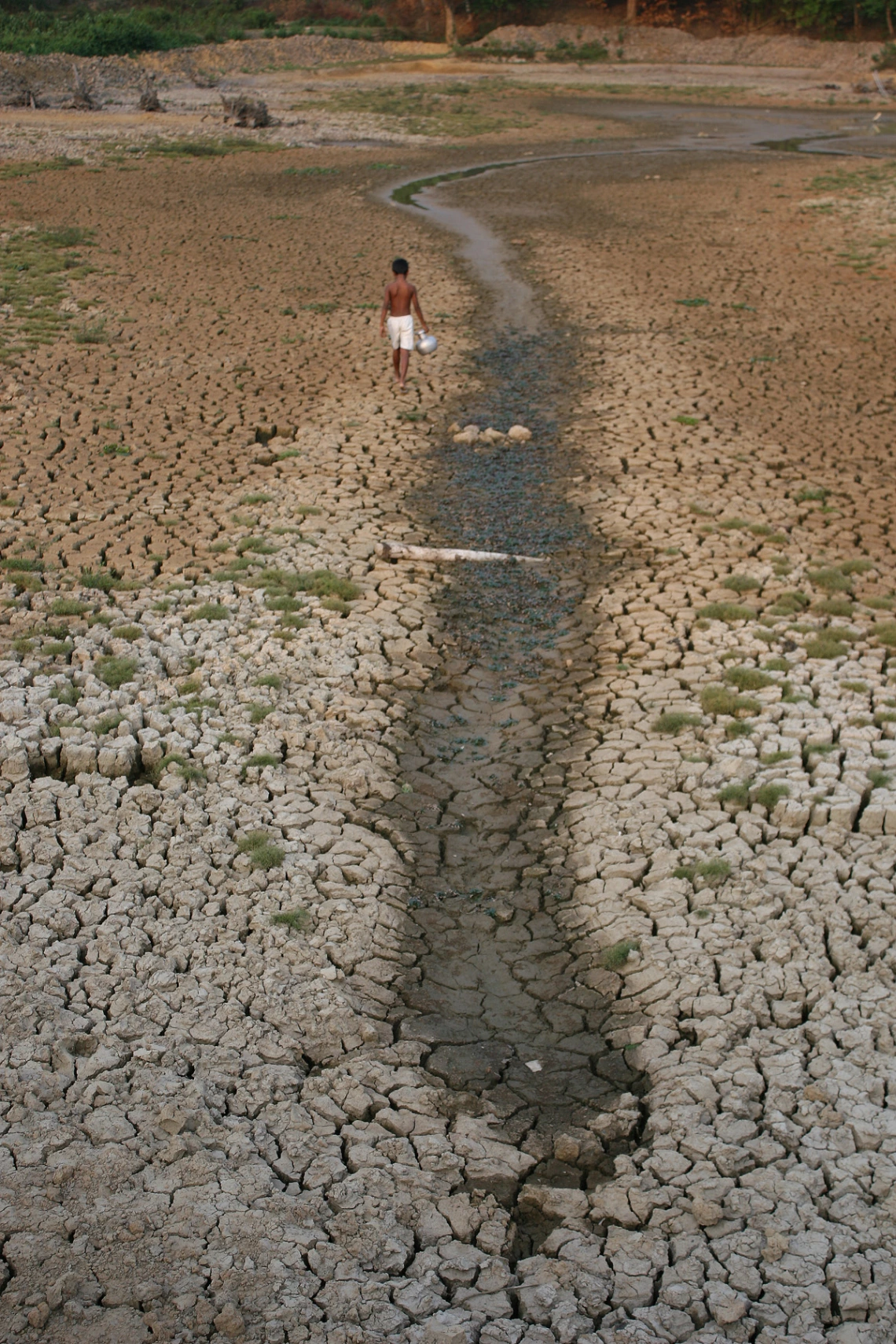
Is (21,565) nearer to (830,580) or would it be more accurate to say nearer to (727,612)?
(727,612)

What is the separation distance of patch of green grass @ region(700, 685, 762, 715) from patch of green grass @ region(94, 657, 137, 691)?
333cm

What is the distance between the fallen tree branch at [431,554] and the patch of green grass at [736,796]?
313 centimetres

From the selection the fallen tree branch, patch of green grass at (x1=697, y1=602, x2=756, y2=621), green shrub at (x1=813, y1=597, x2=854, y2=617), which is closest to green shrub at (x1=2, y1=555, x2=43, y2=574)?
the fallen tree branch

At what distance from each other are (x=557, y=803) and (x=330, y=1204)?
8.80ft

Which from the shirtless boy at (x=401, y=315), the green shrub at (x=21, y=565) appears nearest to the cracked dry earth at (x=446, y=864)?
the green shrub at (x=21, y=565)

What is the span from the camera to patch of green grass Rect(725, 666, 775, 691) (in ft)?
22.1

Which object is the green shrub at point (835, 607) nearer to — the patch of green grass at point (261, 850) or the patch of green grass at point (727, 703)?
the patch of green grass at point (727, 703)

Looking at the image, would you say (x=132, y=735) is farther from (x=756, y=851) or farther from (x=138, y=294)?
(x=138, y=294)

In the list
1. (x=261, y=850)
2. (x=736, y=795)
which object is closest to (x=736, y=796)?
(x=736, y=795)

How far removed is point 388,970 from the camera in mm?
5035

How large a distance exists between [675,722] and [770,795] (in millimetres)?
868

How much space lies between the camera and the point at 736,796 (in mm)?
5871

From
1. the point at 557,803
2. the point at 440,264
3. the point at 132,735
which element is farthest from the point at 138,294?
the point at 557,803

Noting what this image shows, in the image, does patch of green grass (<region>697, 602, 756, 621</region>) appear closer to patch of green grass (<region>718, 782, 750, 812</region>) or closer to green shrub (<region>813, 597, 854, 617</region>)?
green shrub (<region>813, 597, 854, 617</region>)
